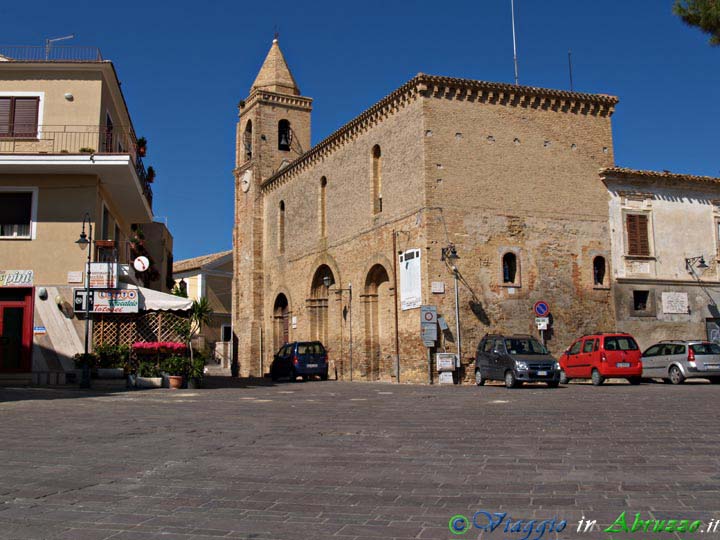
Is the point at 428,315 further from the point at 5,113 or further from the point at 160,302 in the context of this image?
the point at 5,113

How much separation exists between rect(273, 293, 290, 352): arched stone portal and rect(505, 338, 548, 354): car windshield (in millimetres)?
17968

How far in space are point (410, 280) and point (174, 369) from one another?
30.3 ft

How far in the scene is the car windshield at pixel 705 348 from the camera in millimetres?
21812

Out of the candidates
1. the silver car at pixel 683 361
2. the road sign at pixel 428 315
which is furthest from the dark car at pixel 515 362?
the silver car at pixel 683 361

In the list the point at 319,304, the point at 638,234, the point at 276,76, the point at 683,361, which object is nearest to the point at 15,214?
the point at 319,304

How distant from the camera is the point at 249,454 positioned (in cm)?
839

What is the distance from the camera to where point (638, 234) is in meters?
28.2

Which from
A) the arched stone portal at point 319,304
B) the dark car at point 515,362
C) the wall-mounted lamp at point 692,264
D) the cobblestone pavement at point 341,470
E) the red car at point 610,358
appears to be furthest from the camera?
the arched stone portal at point 319,304

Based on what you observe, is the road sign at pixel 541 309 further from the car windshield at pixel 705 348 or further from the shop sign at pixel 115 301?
the shop sign at pixel 115 301

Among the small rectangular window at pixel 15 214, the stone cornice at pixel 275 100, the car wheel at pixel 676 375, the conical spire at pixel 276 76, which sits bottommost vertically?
the car wheel at pixel 676 375

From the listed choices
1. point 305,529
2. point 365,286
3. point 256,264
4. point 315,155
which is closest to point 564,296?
point 365,286

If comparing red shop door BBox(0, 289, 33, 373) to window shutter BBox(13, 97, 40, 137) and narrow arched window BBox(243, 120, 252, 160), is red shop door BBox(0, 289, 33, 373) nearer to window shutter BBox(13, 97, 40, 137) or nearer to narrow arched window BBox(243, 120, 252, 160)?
window shutter BBox(13, 97, 40, 137)

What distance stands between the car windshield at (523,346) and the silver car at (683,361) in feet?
13.7

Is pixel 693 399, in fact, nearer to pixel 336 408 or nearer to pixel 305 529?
pixel 336 408
